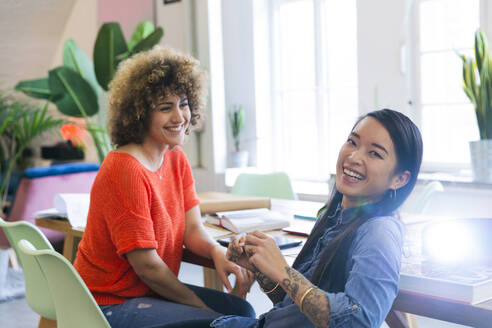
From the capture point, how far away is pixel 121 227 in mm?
1633

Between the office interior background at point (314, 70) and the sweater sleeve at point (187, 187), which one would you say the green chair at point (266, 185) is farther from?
the sweater sleeve at point (187, 187)

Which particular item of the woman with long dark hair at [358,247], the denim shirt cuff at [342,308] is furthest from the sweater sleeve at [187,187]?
the denim shirt cuff at [342,308]

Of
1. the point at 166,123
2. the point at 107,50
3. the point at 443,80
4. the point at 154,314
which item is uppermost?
the point at 107,50

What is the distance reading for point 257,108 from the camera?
502cm

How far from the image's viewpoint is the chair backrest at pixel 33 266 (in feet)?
5.42

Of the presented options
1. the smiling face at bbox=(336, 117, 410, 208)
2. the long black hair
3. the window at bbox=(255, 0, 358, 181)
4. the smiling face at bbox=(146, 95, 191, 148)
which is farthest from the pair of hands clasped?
the window at bbox=(255, 0, 358, 181)

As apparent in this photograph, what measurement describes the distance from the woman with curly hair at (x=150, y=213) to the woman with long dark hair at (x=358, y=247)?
0.35m

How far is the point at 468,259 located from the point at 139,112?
1065 millimetres

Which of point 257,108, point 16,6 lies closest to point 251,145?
point 257,108

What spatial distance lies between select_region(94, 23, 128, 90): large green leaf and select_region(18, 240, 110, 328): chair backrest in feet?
10.1

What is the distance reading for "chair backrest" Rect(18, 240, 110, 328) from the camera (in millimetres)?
1251

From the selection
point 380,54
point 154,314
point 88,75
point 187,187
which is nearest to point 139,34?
point 88,75

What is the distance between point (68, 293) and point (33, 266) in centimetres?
40

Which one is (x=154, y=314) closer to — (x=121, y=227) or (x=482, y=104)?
(x=121, y=227)
